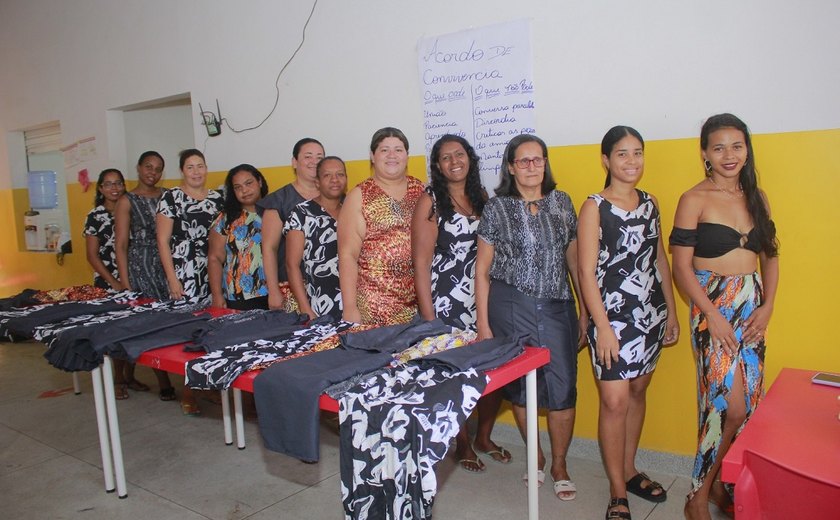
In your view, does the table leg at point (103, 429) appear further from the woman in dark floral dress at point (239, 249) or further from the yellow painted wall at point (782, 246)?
the yellow painted wall at point (782, 246)

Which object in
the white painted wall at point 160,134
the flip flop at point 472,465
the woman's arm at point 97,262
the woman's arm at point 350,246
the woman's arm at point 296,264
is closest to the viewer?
the woman's arm at point 350,246

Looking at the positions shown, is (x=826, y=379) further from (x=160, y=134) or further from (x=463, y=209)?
(x=160, y=134)

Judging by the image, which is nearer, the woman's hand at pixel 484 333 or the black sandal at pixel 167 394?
the woman's hand at pixel 484 333

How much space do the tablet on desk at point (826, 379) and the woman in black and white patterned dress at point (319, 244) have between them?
2156 mm

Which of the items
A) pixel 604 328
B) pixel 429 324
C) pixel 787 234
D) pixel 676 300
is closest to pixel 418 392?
pixel 429 324

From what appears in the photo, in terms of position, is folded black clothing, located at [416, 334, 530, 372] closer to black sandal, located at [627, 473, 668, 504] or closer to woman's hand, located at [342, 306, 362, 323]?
woman's hand, located at [342, 306, 362, 323]

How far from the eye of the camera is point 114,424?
9.86 feet

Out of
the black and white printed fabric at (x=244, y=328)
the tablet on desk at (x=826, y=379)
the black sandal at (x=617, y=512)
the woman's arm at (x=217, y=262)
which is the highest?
the woman's arm at (x=217, y=262)

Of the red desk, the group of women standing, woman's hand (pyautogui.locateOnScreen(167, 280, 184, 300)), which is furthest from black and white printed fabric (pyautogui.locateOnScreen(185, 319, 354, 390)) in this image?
woman's hand (pyautogui.locateOnScreen(167, 280, 184, 300))

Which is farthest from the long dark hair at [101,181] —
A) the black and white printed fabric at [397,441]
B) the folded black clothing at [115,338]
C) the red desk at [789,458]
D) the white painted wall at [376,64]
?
the red desk at [789,458]

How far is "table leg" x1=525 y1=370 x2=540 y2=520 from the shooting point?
2.33 meters

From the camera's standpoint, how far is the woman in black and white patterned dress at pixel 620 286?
2590mm

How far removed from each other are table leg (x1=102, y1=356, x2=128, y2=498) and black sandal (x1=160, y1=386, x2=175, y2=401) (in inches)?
60.9

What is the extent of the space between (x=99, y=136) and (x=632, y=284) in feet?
17.2
